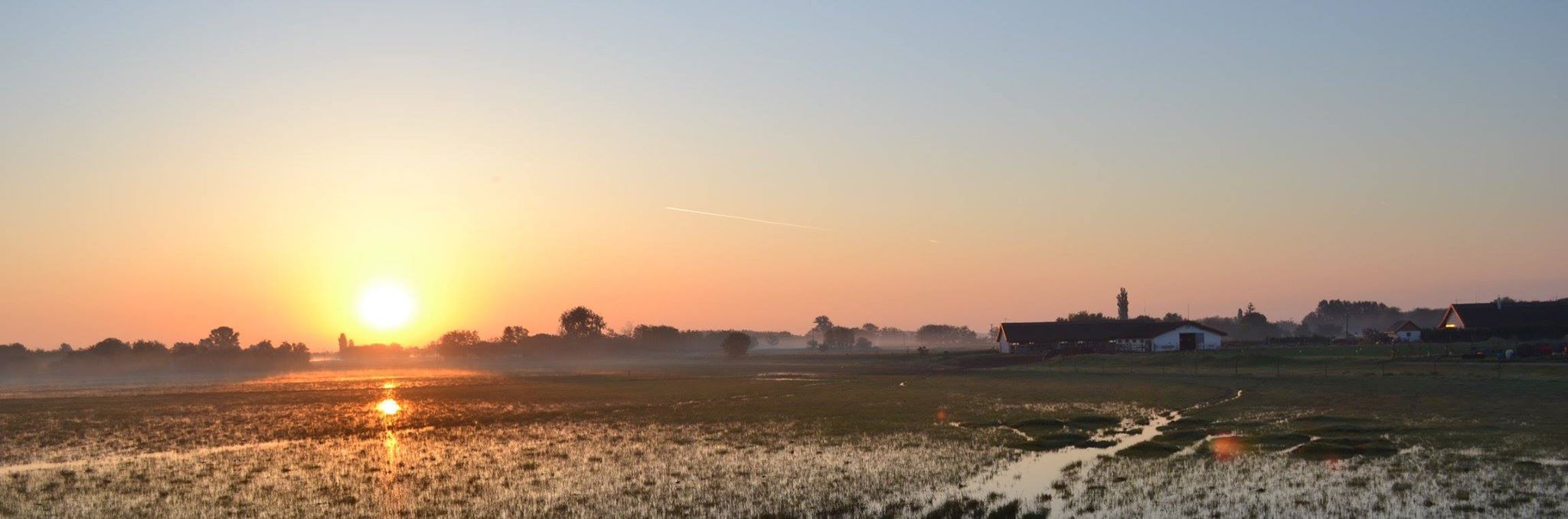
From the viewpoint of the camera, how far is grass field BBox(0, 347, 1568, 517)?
84.3 ft

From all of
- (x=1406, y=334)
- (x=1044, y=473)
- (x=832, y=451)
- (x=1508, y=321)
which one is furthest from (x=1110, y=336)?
(x=1044, y=473)

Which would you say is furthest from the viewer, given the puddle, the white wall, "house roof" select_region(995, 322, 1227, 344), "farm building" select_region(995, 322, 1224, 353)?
"house roof" select_region(995, 322, 1227, 344)

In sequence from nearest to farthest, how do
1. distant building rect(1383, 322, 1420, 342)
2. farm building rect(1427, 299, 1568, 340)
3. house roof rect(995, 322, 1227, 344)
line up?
farm building rect(1427, 299, 1568, 340), distant building rect(1383, 322, 1420, 342), house roof rect(995, 322, 1227, 344)

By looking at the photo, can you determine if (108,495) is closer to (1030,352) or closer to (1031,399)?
(1031,399)

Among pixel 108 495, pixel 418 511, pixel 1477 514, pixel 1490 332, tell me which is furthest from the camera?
pixel 1490 332

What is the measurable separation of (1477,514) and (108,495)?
34.6 meters

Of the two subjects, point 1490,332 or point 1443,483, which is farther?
point 1490,332

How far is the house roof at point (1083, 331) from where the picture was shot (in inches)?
5089

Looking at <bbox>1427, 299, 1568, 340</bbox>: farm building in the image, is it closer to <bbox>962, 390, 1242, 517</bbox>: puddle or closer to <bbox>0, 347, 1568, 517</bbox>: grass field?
<bbox>0, 347, 1568, 517</bbox>: grass field

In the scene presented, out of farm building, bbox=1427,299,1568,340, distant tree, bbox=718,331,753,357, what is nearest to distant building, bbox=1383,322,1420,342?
farm building, bbox=1427,299,1568,340

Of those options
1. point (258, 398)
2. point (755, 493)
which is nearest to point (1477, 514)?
point (755, 493)

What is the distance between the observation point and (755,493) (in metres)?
27.0

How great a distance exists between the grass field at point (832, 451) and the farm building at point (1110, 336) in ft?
166

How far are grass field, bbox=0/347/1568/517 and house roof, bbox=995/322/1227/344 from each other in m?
55.0
